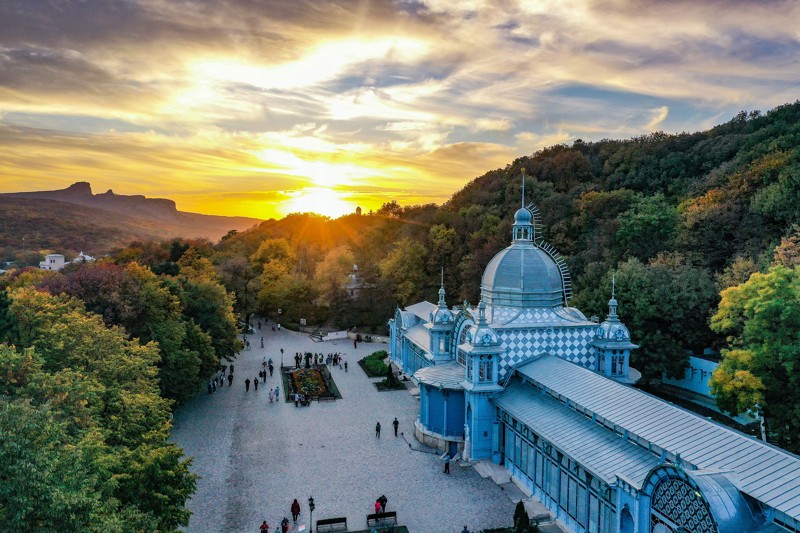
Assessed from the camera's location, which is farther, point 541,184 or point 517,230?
point 541,184

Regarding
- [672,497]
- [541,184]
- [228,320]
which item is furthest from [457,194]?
[672,497]

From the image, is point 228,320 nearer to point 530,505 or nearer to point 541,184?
point 530,505

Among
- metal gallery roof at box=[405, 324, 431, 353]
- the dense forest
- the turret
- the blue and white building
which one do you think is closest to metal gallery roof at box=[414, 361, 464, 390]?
the blue and white building

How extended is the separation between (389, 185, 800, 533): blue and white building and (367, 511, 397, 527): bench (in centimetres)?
542

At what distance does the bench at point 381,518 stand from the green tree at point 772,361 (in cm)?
1422

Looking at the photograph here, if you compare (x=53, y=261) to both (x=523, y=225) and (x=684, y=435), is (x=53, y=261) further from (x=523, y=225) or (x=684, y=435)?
(x=684, y=435)

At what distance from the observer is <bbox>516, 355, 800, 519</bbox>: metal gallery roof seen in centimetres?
1171

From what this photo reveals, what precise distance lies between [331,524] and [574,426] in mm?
8737

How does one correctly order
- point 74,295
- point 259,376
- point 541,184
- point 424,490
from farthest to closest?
point 541,184 → point 259,376 → point 74,295 → point 424,490

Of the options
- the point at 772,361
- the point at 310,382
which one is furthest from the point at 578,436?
the point at 310,382

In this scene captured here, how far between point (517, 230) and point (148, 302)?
19988 mm

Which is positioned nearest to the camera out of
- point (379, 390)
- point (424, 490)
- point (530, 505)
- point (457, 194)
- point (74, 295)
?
point (530, 505)

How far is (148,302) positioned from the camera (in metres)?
29.0

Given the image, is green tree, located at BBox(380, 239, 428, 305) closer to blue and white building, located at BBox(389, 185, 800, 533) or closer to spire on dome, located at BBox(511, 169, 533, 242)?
blue and white building, located at BBox(389, 185, 800, 533)
